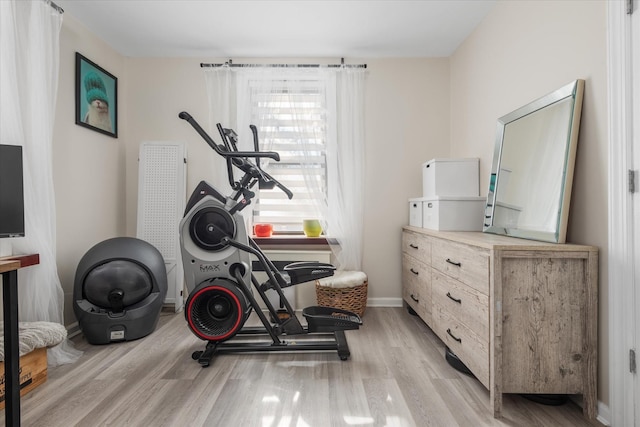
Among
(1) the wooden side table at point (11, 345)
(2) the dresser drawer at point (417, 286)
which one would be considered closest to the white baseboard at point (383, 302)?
(2) the dresser drawer at point (417, 286)

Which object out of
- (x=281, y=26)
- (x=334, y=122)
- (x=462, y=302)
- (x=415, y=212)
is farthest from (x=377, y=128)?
(x=462, y=302)

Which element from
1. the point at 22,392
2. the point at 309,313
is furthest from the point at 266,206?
the point at 22,392

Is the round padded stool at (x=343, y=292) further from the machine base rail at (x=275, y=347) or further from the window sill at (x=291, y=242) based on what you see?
the machine base rail at (x=275, y=347)

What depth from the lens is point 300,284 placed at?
129 inches

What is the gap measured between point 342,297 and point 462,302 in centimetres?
124

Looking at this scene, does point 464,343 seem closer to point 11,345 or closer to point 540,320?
point 540,320

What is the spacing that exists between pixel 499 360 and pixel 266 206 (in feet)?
8.20

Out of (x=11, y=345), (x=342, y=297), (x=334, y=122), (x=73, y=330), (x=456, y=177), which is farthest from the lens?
(x=334, y=122)

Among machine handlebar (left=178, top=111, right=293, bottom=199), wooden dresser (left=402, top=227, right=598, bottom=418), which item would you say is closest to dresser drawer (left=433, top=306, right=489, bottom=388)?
wooden dresser (left=402, top=227, right=598, bottom=418)

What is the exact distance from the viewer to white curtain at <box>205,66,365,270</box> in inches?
133

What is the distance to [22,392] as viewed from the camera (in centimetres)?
184

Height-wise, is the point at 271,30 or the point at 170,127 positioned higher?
the point at 271,30

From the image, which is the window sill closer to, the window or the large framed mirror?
the window

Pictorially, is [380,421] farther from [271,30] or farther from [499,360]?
[271,30]
